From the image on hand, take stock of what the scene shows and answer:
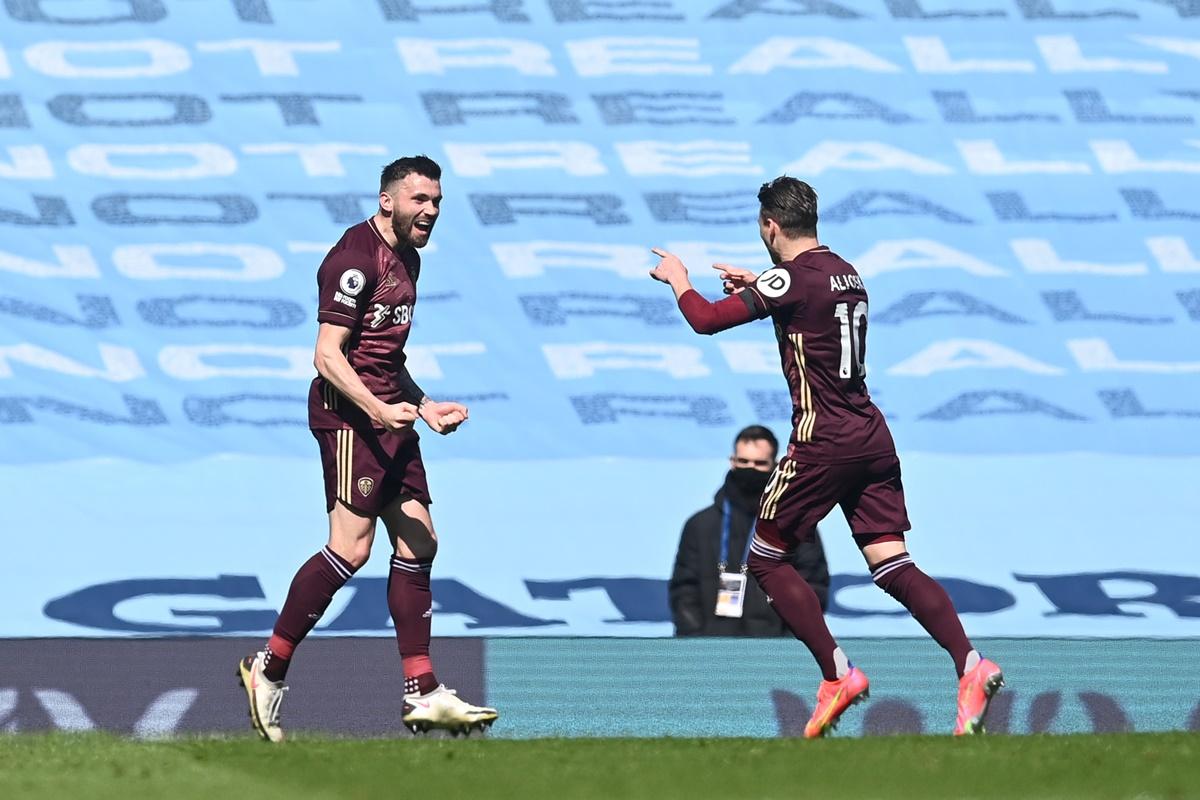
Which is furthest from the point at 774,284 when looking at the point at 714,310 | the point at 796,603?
the point at 796,603

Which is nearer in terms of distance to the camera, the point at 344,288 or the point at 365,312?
the point at 344,288

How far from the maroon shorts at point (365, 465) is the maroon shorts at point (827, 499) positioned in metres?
1.05

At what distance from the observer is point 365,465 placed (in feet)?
17.5

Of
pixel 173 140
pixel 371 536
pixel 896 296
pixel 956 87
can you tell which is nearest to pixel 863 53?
pixel 956 87

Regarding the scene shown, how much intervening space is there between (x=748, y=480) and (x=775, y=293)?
88.4 inches

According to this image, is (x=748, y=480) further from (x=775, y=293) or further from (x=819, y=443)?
(x=775, y=293)

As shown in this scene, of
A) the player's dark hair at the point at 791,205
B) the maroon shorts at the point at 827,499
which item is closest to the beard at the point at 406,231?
the player's dark hair at the point at 791,205

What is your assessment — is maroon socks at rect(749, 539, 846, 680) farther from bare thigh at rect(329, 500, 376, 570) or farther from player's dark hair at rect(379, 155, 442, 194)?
player's dark hair at rect(379, 155, 442, 194)

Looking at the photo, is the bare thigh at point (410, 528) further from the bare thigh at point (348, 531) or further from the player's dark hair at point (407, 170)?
the player's dark hair at point (407, 170)

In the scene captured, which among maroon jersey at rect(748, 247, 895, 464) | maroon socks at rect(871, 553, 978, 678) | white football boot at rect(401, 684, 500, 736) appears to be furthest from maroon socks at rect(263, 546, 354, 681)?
maroon socks at rect(871, 553, 978, 678)

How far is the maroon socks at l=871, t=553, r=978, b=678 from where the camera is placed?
5090mm

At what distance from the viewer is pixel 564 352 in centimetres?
855

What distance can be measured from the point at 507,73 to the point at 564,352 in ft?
4.57

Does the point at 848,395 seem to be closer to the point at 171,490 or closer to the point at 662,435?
the point at 662,435
